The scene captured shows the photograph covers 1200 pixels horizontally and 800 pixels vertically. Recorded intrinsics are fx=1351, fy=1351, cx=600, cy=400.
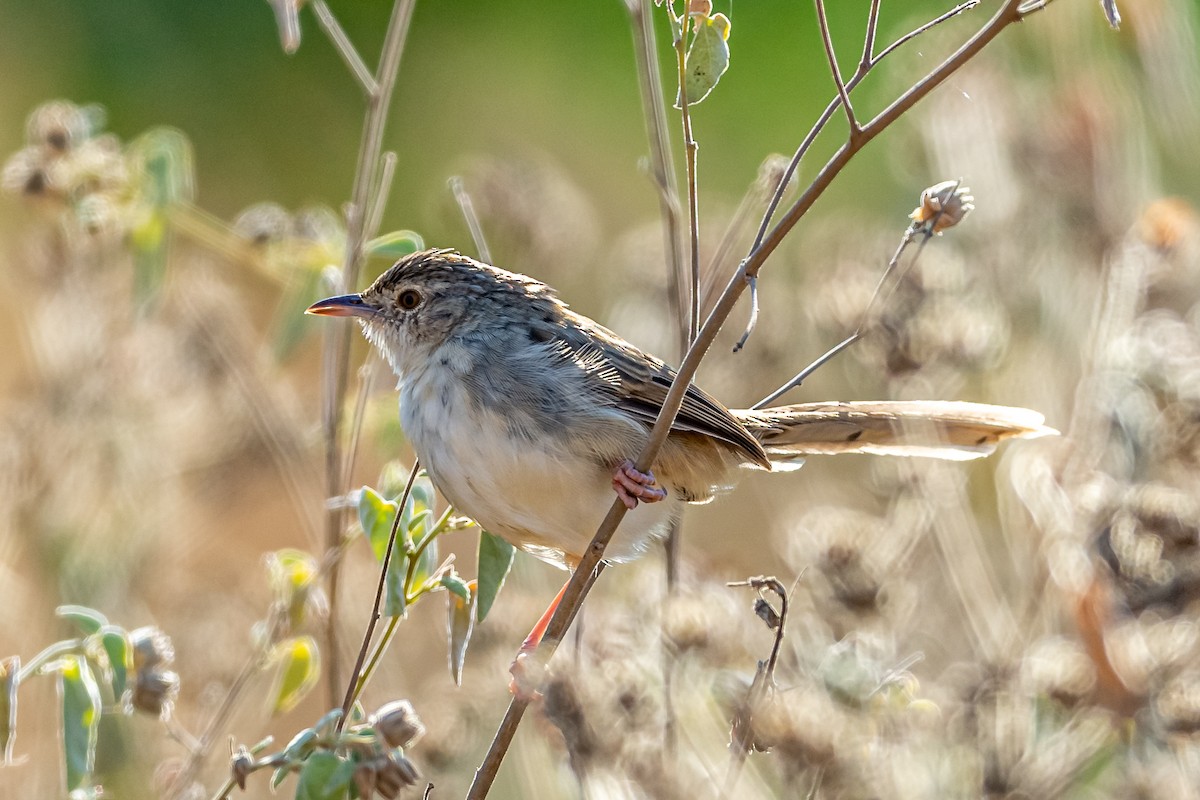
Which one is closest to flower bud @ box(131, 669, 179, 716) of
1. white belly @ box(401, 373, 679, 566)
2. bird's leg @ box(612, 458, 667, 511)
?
white belly @ box(401, 373, 679, 566)

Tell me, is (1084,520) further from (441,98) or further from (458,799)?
(441,98)

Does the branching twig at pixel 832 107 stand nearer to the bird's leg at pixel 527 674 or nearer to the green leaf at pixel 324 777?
the bird's leg at pixel 527 674

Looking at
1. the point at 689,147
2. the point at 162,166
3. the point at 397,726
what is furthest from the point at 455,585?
the point at 162,166

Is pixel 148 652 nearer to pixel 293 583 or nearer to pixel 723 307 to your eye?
pixel 293 583

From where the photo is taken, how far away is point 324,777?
261cm

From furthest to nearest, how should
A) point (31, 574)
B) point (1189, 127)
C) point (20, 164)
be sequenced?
point (31, 574)
point (1189, 127)
point (20, 164)

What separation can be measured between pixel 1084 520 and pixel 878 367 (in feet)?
2.88

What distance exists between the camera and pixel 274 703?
3.25 metres

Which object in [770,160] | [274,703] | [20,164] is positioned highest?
[20,164]

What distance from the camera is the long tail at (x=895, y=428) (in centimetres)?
397

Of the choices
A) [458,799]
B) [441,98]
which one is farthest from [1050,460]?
[441,98]

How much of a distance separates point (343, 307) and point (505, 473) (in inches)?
34.3

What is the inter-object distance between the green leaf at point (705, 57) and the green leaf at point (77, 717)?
64.8 inches

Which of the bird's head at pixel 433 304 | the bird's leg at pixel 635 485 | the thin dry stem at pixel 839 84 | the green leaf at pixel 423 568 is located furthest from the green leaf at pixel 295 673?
the thin dry stem at pixel 839 84
